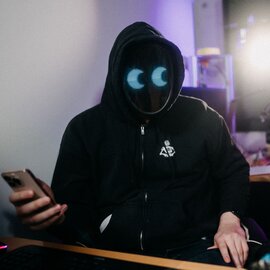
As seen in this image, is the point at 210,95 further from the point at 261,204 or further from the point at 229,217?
the point at 229,217

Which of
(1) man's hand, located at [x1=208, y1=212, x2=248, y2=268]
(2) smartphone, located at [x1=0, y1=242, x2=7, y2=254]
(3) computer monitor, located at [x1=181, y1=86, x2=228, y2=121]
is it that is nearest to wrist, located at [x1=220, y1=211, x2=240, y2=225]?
(1) man's hand, located at [x1=208, y1=212, x2=248, y2=268]

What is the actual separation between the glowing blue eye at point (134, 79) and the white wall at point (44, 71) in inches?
13.3

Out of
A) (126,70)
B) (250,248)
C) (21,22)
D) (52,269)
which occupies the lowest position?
(250,248)

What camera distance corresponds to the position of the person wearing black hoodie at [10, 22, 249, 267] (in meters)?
1.10

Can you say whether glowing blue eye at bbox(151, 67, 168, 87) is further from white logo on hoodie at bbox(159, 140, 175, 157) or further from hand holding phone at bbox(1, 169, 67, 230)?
hand holding phone at bbox(1, 169, 67, 230)

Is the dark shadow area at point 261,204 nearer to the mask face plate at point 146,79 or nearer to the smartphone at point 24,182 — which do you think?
the mask face plate at point 146,79

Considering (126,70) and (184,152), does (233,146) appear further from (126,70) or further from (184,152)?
(126,70)

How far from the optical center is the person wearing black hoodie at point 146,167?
1096 mm

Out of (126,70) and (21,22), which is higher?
(21,22)

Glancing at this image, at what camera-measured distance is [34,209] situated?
840mm

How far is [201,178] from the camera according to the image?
121cm

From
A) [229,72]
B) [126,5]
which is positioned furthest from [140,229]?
[229,72]

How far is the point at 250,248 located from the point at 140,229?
337 mm

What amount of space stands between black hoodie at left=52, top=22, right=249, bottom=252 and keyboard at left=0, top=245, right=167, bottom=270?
23cm
